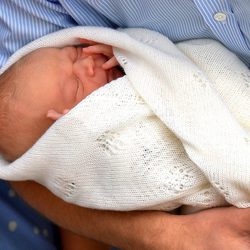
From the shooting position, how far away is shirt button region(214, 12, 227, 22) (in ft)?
2.69

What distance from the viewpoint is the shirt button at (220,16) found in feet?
2.69

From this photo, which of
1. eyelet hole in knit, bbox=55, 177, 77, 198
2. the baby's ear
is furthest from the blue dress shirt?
eyelet hole in knit, bbox=55, 177, 77, 198

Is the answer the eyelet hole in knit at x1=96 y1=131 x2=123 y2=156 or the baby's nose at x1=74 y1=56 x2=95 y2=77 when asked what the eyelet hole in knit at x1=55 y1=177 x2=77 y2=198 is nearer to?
the eyelet hole in knit at x1=96 y1=131 x2=123 y2=156

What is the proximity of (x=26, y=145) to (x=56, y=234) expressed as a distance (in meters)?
0.41

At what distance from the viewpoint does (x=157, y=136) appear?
82 centimetres

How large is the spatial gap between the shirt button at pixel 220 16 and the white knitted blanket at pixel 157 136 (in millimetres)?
69

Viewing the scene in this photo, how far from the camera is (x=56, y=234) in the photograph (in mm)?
1250

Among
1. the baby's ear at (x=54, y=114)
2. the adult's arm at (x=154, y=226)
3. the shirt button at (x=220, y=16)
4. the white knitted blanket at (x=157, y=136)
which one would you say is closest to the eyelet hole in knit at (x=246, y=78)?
the white knitted blanket at (x=157, y=136)

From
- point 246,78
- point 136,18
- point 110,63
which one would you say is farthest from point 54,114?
point 246,78

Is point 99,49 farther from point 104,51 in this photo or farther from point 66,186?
point 66,186

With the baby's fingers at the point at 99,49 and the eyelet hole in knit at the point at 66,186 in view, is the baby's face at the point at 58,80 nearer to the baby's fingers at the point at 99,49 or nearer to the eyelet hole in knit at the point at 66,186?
the baby's fingers at the point at 99,49

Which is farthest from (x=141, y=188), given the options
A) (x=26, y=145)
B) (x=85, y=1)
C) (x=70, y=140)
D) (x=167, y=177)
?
(x=85, y=1)

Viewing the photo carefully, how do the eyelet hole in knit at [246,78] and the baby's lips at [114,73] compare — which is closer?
the eyelet hole in knit at [246,78]

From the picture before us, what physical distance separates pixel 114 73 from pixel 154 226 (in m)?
0.31
